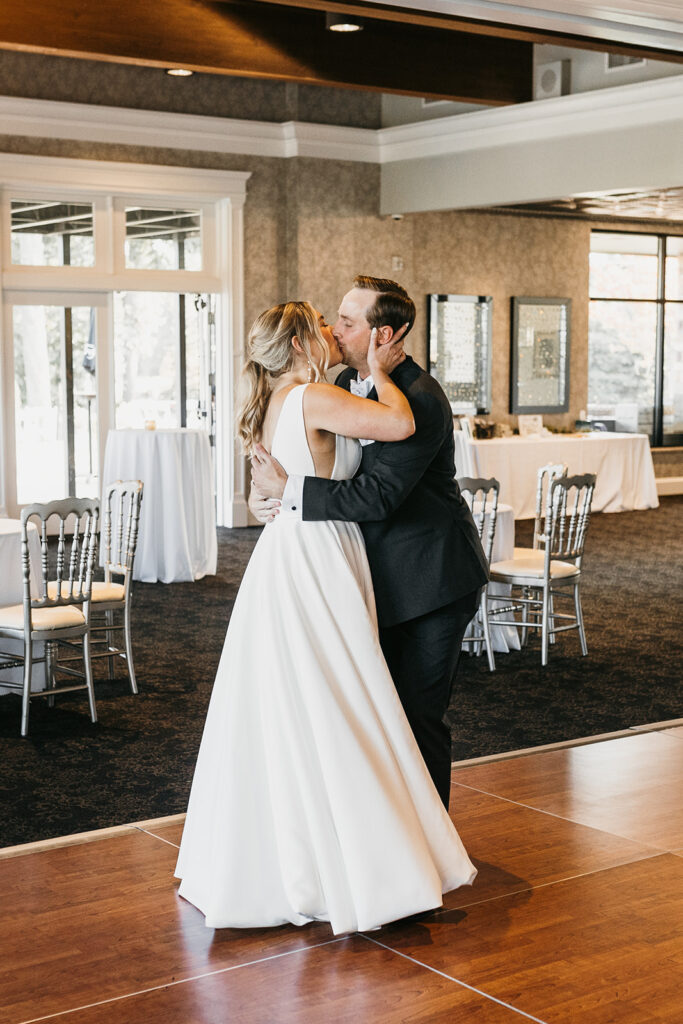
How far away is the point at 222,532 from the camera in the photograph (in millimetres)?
12055

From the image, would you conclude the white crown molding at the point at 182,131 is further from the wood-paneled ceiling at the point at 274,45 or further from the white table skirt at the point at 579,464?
the white table skirt at the point at 579,464

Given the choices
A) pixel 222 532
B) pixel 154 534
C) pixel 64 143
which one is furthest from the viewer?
pixel 222 532

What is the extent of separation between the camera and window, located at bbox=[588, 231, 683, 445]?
15.3 metres

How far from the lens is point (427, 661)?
3.37 meters

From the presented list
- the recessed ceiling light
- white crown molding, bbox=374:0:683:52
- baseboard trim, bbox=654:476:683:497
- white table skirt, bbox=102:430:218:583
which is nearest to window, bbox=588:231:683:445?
baseboard trim, bbox=654:476:683:497

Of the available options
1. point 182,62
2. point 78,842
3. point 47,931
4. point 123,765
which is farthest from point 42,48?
point 47,931

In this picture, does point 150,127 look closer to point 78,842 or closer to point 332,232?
point 332,232

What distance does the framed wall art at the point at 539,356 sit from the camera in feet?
47.2

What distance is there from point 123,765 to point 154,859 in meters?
1.17

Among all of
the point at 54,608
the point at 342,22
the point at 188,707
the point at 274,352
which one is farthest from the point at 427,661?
the point at 342,22

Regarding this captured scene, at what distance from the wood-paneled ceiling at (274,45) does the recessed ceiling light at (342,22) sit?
14 centimetres

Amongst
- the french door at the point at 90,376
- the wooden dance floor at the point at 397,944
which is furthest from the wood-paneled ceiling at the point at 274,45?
the wooden dance floor at the point at 397,944

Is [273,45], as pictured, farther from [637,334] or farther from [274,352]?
[637,334]

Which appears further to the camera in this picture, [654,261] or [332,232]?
[654,261]
